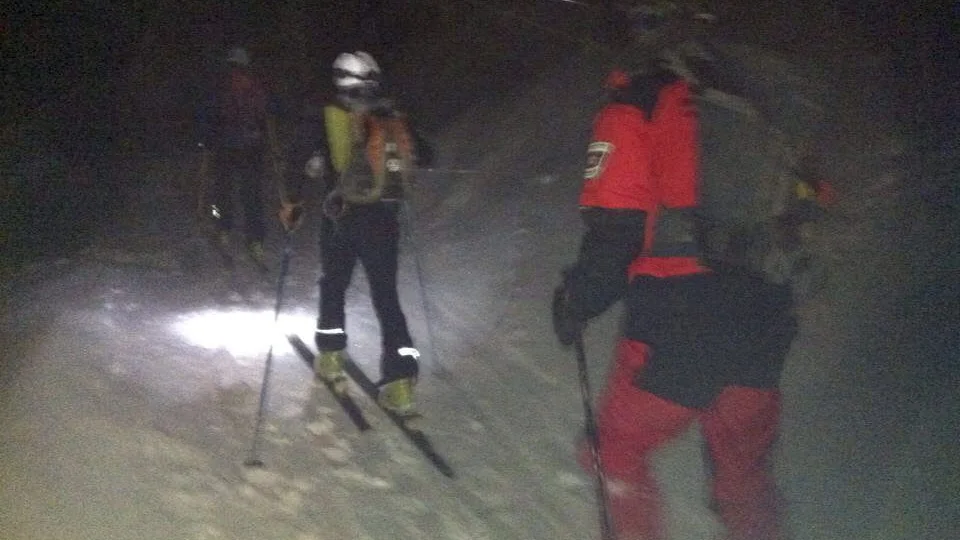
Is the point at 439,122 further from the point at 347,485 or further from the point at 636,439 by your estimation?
the point at 636,439

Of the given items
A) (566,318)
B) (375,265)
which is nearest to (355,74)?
(375,265)

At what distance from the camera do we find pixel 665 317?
11.7 feet

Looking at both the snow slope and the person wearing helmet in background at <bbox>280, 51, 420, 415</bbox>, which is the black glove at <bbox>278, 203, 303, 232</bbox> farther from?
the snow slope

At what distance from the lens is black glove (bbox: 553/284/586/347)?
369 centimetres

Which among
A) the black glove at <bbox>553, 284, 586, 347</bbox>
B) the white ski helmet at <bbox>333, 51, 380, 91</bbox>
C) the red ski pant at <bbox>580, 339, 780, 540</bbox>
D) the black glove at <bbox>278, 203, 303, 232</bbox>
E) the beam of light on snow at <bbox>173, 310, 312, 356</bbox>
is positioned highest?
the white ski helmet at <bbox>333, 51, 380, 91</bbox>

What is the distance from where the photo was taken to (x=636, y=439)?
365 cm

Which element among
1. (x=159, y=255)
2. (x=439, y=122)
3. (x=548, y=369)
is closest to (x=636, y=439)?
(x=548, y=369)

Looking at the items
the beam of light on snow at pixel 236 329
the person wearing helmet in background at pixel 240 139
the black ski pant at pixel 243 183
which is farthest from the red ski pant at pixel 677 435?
the black ski pant at pixel 243 183

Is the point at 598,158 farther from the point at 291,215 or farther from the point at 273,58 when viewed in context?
the point at 273,58

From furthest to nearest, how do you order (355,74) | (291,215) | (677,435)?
1. (291,215)
2. (355,74)
3. (677,435)

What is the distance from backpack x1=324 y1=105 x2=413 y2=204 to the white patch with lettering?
96.5 inches

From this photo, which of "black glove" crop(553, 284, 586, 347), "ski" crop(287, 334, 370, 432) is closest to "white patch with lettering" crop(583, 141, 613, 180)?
"black glove" crop(553, 284, 586, 347)

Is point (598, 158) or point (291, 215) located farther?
point (291, 215)

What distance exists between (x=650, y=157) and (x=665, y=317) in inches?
22.5
